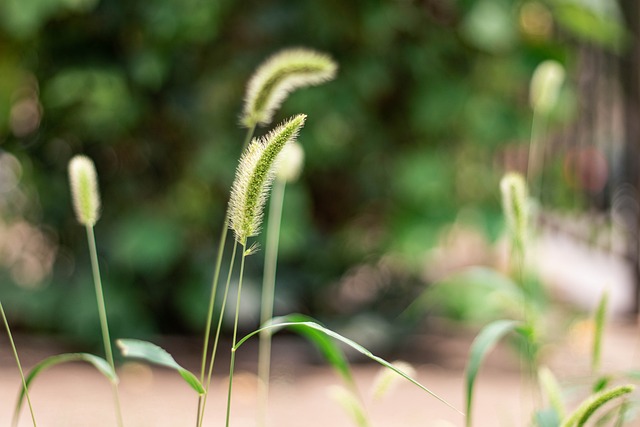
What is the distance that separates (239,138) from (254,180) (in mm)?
2364

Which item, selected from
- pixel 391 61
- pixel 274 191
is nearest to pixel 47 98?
pixel 274 191

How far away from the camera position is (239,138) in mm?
3221

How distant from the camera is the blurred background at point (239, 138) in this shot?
3.17 m

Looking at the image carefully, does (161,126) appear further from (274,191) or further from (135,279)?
(274,191)

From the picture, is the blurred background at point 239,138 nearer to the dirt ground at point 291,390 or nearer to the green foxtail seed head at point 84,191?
the dirt ground at point 291,390

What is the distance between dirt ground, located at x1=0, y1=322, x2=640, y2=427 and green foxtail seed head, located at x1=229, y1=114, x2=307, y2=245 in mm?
1611

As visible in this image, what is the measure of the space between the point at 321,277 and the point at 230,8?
1.09m

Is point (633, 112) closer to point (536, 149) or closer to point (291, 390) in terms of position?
point (536, 149)

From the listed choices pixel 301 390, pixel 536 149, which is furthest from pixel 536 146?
pixel 301 390

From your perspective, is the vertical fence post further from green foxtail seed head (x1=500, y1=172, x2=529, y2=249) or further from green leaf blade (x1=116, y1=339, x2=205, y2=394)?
green leaf blade (x1=116, y1=339, x2=205, y2=394)

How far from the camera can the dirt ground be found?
259cm

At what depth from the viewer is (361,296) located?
11.7ft

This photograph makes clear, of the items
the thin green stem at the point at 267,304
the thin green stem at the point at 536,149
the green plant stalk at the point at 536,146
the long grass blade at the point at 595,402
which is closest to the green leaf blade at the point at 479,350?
the long grass blade at the point at 595,402

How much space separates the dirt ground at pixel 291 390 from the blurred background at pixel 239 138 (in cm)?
19
